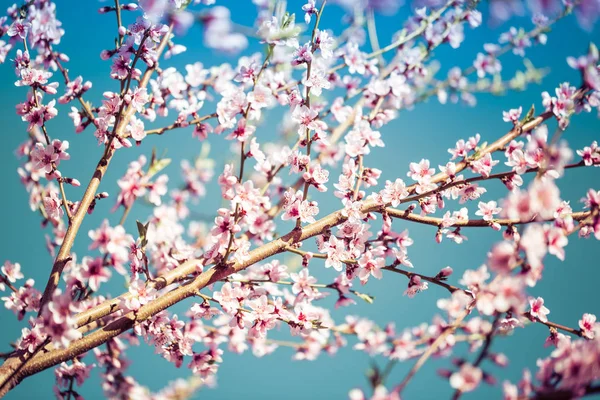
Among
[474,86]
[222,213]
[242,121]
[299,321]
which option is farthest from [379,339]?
[474,86]

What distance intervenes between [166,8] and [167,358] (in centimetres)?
276

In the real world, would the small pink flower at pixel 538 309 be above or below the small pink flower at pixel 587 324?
above

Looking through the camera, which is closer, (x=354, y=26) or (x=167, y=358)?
(x=167, y=358)

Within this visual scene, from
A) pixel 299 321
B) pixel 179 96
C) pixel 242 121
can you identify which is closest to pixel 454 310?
pixel 299 321

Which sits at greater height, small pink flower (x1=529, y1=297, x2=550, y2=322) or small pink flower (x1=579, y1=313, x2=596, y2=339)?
small pink flower (x1=529, y1=297, x2=550, y2=322)

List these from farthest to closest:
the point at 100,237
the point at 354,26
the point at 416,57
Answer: the point at 354,26
the point at 416,57
the point at 100,237

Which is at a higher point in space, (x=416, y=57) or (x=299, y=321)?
(x=416, y=57)

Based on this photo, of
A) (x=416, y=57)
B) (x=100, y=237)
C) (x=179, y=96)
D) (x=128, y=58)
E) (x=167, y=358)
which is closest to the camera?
(x=100, y=237)

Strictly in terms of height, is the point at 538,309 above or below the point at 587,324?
above

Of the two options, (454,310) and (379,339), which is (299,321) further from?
(379,339)

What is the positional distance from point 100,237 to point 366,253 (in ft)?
5.96

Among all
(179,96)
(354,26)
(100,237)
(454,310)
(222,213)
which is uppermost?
(354,26)

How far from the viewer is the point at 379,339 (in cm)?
456

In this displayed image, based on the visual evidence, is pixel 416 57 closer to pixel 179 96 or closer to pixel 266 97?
pixel 266 97
